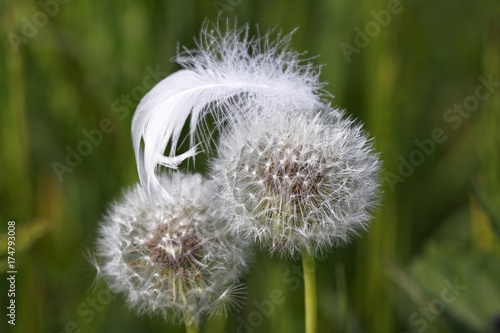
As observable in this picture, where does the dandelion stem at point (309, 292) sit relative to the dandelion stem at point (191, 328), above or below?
above

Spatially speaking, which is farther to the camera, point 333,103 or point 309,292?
point 333,103

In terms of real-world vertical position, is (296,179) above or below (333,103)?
below

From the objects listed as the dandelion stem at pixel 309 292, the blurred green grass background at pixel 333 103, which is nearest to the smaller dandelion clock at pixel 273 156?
the dandelion stem at pixel 309 292

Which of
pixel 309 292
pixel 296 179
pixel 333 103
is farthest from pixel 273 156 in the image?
pixel 333 103

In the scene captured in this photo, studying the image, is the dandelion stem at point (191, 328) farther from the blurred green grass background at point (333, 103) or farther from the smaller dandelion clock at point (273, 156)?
the blurred green grass background at point (333, 103)

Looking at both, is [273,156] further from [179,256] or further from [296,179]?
[179,256]

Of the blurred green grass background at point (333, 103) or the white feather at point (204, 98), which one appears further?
the blurred green grass background at point (333, 103)

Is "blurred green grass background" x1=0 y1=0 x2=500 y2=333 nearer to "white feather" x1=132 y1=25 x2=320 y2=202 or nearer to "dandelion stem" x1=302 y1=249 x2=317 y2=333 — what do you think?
"dandelion stem" x1=302 y1=249 x2=317 y2=333
